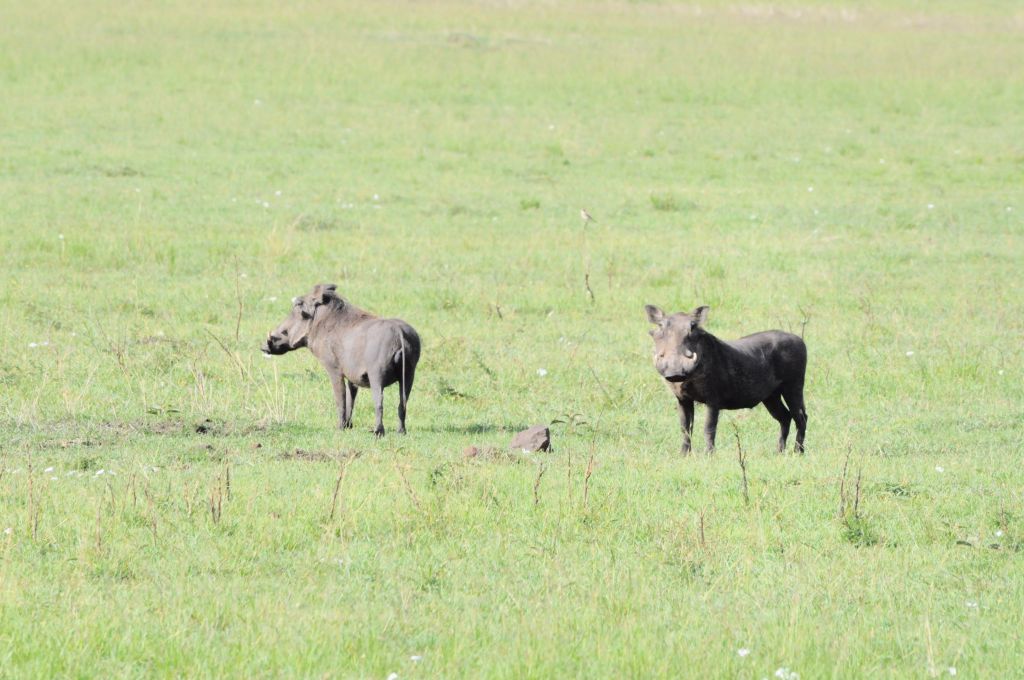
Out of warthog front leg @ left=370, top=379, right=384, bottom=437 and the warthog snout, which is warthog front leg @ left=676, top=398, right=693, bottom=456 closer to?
warthog front leg @ left=370, top=379, right=384, bottom=437

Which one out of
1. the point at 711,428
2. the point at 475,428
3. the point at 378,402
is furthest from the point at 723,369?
the point at 378,402

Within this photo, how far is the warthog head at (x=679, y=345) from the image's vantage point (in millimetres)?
9531

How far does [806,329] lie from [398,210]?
7.83m

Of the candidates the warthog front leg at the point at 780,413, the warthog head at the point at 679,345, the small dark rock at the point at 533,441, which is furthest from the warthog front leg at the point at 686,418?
the small dark rock at the point at 533,441

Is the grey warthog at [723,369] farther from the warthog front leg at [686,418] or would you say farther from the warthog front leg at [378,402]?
the warthog front leg at [378,402]

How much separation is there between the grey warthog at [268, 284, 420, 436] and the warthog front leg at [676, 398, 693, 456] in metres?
1.95

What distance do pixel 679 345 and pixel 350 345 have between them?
2.56m

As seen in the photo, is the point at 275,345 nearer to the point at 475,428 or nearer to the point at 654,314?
the point at 475,428

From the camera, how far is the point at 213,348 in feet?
43.9

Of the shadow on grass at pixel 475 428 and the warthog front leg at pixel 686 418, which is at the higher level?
the warthog front leg at pixel 686 418

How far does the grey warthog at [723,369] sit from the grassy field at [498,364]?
419 millimetres

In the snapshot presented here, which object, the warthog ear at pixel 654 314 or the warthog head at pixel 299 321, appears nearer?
the warthog ear at pixel 654 314

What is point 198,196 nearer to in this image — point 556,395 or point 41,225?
point 41,225

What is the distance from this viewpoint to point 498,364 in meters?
13.1
